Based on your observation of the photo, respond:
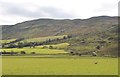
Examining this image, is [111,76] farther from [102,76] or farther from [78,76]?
[78,76]

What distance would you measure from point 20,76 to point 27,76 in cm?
95

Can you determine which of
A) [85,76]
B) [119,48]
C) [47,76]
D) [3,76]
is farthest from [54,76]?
[119,48]

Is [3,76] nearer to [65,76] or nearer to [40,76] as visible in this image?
[40,76]

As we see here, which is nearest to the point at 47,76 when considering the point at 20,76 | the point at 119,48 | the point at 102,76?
the point at 20,76

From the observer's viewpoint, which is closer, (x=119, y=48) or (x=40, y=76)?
(x=40, y=76)

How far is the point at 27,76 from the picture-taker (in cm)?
4291

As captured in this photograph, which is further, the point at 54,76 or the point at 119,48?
the point at 119,48

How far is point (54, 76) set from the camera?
43.1m

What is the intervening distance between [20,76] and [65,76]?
6.09 metres

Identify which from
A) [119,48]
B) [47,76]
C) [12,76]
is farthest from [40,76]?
[119,48]

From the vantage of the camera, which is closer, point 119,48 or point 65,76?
point 65,76

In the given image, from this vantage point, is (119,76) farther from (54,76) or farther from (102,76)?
(54,76)

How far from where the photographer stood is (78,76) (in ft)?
140

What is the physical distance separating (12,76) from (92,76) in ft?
36.0
